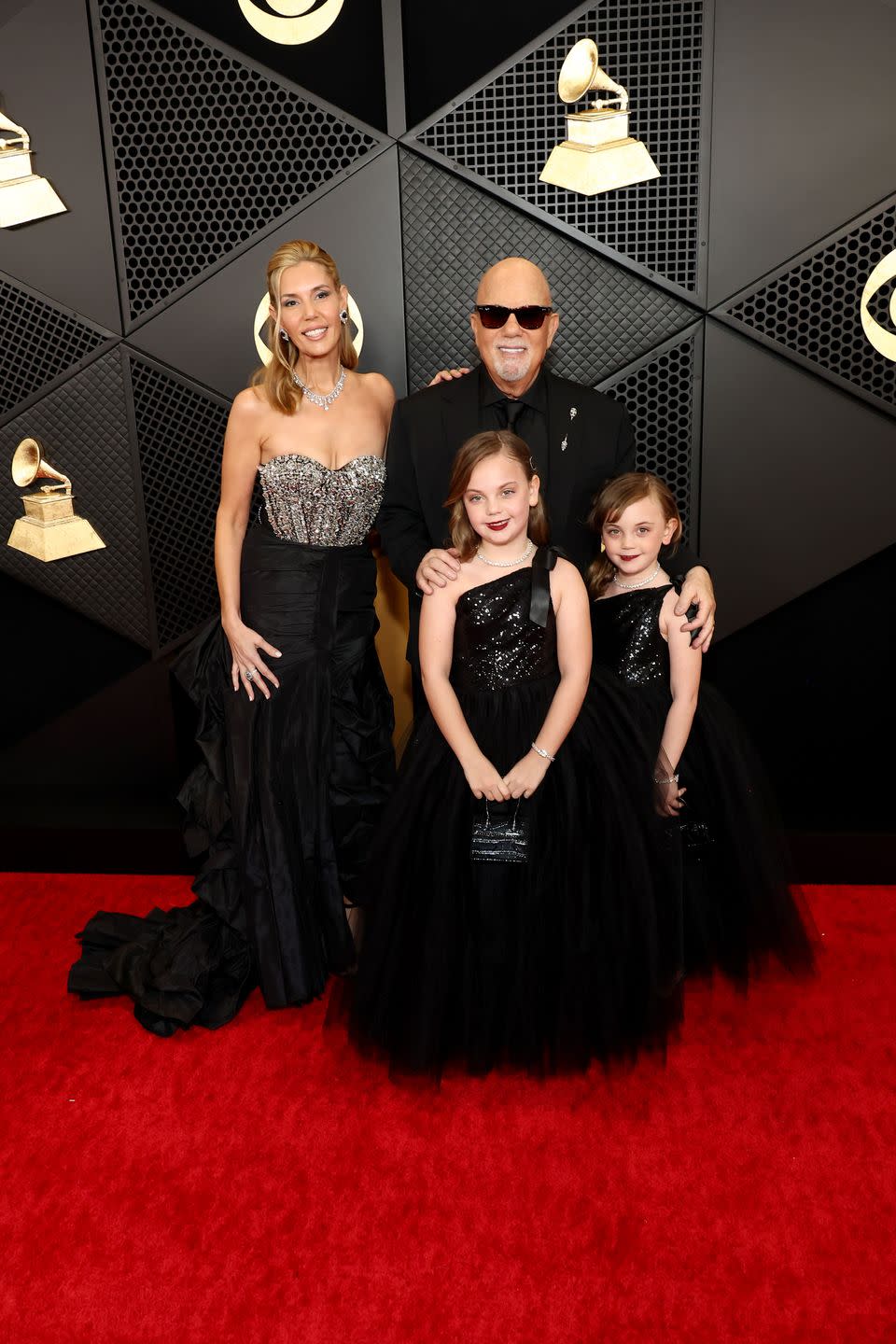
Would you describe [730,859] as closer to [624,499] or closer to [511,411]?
[624,499]

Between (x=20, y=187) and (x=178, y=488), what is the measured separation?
1028 millimetres

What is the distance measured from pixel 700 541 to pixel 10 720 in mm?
2591

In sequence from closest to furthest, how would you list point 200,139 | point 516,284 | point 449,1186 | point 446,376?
1. point 449,1186
2. point 516,284
3. point 446,376
4. point 200,139

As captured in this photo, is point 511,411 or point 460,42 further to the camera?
point 460,42

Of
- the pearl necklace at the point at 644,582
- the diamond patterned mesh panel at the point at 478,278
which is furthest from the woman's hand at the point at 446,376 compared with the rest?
the pearl necklace at the point at 644,582

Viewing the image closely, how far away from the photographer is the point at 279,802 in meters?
3.17

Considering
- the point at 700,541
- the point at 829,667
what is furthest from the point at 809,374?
the point at 829,667

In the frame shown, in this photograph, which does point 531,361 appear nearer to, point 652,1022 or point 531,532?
point 531,532

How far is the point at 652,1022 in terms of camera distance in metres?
2.82

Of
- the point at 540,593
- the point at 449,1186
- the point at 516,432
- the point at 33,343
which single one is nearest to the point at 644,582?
the point at 540,593

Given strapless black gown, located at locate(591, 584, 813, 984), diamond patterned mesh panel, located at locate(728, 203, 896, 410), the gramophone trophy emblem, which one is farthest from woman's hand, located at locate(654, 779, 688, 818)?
the gramophone trophy emblem

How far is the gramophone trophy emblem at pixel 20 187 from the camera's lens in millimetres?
3488

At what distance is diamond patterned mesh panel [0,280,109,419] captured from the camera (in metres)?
3.71

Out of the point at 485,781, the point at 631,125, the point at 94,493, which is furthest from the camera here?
the point at 94,493
